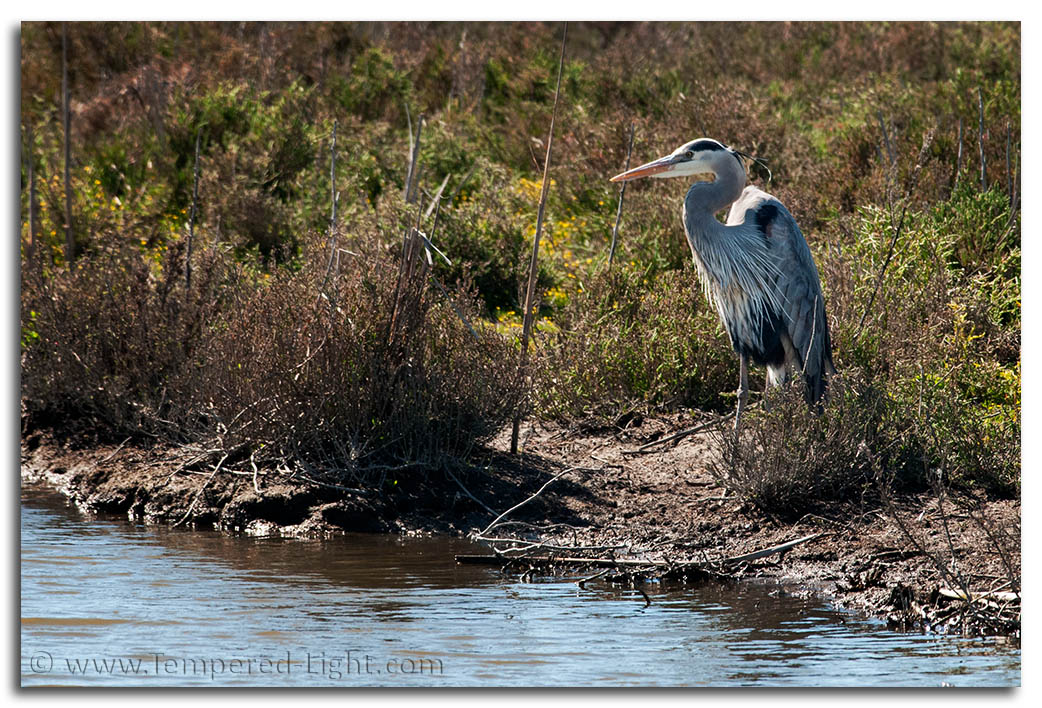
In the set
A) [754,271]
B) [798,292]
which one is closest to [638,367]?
[754,271]

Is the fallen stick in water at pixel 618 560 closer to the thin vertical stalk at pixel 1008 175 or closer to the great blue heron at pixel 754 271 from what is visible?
the great blue heron at pixel 754 271

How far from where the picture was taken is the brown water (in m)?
3.82

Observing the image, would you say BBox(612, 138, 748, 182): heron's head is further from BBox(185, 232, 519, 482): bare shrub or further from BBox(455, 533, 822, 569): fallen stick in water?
BBox(455, 533, 822, 569): fallen stick in water

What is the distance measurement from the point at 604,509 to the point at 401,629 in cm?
163

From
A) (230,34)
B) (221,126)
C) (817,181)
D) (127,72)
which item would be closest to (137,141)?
(221,126)

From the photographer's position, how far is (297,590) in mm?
4715

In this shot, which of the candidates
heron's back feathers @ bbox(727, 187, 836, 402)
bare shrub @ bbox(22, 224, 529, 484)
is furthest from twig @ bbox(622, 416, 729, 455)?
bare shrub @ bbox(22, 224, 529, 484)

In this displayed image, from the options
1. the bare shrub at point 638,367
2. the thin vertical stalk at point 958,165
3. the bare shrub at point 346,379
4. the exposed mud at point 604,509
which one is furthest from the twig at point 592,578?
the thin vertical stalk at point 958,165

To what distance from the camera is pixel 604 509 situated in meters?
5.67

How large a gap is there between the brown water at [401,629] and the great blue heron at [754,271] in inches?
62.7

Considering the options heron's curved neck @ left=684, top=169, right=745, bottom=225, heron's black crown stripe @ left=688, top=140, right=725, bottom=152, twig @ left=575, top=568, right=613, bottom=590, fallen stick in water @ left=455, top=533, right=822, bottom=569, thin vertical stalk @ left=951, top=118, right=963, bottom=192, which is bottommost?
twig @ left=575, top=568, right=613, bottom=590

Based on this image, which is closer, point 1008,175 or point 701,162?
point 701,162

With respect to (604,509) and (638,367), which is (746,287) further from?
(604,509)

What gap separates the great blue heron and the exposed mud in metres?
0.57
